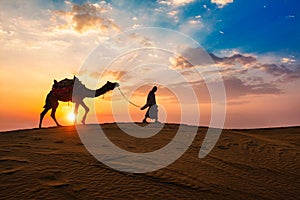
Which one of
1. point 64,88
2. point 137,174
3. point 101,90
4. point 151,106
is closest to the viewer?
point 137,174

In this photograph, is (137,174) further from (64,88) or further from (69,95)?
(64,88)

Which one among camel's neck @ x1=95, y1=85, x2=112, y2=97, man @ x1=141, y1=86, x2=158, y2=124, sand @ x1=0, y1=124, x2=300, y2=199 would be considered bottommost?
sand @ x1=0, y1=124, x2=300, y2=199

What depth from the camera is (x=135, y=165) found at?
8.88 m

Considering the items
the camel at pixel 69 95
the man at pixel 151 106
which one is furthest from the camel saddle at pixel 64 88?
the man at pixel 151 106

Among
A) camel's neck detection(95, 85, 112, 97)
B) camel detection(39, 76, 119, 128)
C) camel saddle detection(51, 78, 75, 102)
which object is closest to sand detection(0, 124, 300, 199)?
camel detection(39, 76, 119, 128)

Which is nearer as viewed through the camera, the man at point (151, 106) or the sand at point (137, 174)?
the sand at point (137, 174)

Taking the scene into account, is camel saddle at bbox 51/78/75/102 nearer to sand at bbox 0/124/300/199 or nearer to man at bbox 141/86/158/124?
sand at bbox 0/124/300/199

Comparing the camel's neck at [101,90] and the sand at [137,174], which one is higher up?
the camel's neck at [101,90]

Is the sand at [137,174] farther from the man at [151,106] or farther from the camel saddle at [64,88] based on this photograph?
the man at [151,106]

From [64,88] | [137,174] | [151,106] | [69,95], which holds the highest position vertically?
[64,88]

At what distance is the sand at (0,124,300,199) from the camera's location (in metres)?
6.77

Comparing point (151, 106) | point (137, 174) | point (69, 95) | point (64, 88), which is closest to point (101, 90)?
point (69, 95)

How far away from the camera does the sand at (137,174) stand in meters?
6.77

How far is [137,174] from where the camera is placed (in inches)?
319
